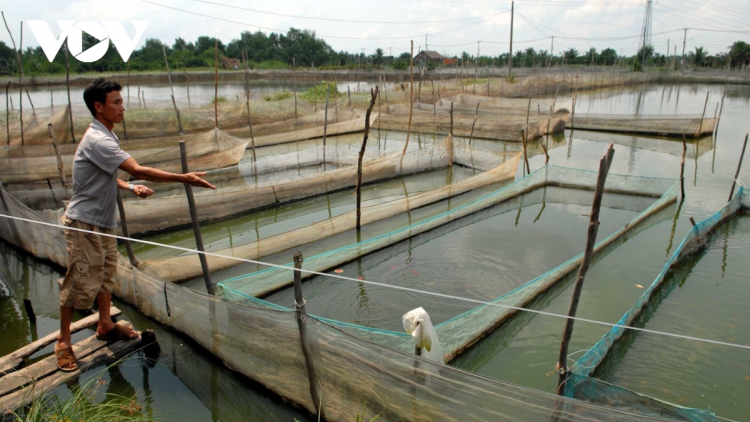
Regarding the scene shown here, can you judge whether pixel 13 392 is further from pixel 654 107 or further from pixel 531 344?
pixel 654 107

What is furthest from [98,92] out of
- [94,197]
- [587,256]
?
[587,256]

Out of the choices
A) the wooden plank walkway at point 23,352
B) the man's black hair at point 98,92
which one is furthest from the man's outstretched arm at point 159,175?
the wooden plank walkway at point 23,352

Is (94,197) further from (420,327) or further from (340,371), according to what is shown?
(420,327)

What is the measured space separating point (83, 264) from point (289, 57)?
41759mm

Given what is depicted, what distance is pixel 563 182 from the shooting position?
7.54 m

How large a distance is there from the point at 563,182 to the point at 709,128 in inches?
259

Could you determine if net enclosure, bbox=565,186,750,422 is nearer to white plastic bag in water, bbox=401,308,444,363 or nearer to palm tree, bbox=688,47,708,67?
white plastic bag in water, bbox=401,308,444,363

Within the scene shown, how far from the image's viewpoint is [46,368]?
248 centimetres

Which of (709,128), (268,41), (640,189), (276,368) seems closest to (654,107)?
(709,128)

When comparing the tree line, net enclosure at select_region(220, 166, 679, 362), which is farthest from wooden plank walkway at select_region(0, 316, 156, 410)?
the tree line

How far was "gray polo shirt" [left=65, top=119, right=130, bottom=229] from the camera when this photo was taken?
214cm

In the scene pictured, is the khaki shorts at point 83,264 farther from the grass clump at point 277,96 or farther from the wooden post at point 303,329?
the grass clump at point 277,96

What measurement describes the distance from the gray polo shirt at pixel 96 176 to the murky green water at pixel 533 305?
1209 millimetres

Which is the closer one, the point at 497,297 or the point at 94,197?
the point at 94,197
